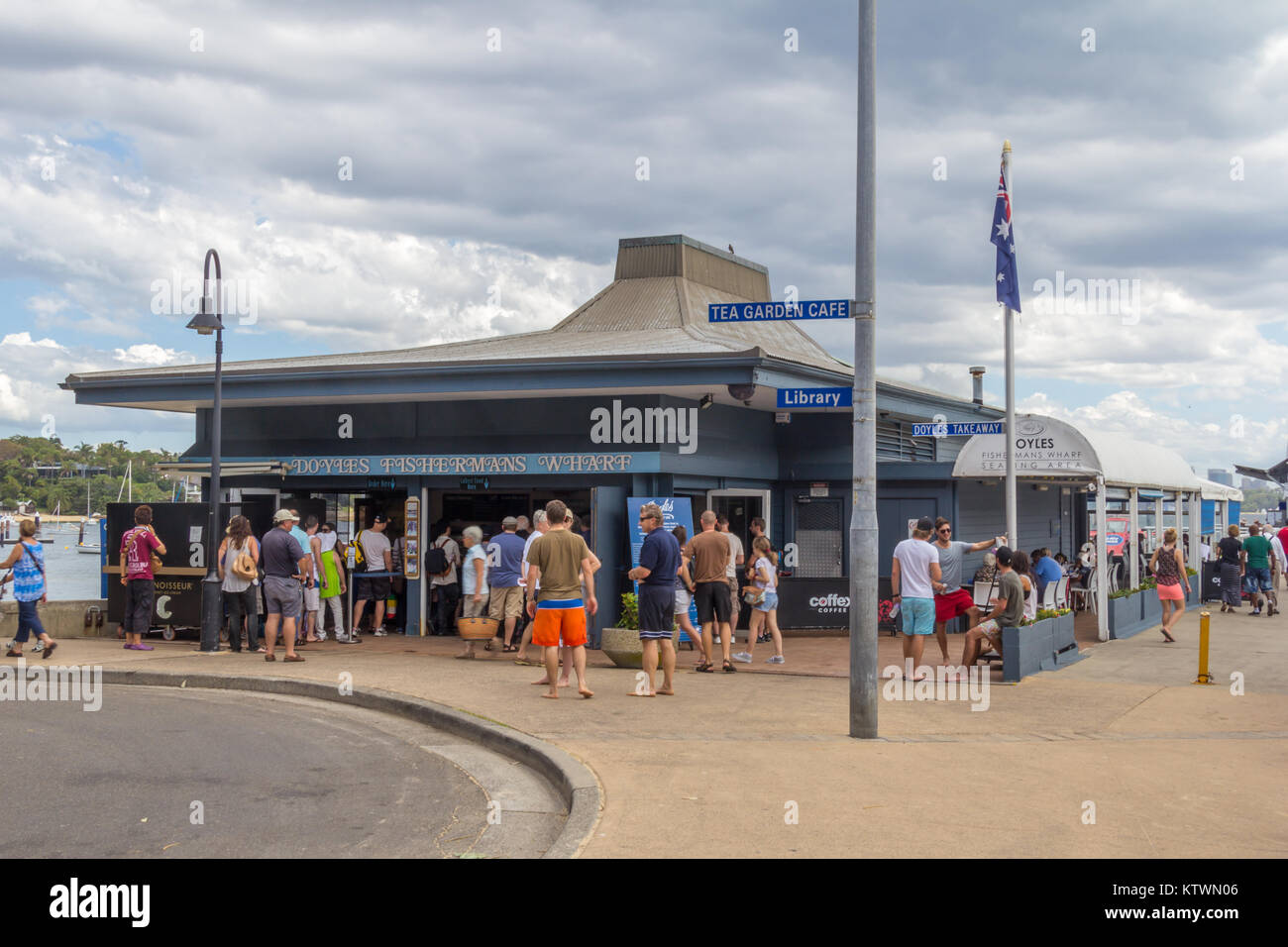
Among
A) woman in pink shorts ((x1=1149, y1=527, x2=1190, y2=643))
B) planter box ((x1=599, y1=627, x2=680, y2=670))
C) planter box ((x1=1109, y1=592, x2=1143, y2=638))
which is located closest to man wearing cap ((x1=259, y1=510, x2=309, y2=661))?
planter box ((x1=599, y1=627, x2=680, y2=670))

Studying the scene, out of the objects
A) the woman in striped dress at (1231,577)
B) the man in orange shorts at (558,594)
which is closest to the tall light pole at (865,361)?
the man in orange shorts at (558,594)

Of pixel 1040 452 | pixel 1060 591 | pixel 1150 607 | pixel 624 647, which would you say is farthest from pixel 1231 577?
pixel 624 647

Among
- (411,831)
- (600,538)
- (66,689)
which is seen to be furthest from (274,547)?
(411,831)

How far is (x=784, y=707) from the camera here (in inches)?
419

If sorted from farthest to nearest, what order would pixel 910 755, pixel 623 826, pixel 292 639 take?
1. pixel 292 639
2. pixel 910 755
3. pixel 623 826

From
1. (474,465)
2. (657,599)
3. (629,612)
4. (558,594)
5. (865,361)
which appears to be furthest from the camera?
(474,465)

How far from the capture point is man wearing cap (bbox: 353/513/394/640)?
1627cm

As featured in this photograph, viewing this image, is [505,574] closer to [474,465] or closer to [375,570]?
[474,465]

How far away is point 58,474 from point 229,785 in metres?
97.6

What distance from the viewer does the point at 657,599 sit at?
11414 mm

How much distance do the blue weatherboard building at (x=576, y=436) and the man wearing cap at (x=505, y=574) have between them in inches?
65.2

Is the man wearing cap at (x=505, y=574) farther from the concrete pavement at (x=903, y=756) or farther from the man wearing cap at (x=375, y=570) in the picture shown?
the man wearing cap at (x=375, y=570)
